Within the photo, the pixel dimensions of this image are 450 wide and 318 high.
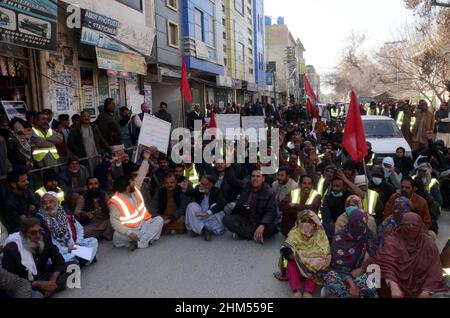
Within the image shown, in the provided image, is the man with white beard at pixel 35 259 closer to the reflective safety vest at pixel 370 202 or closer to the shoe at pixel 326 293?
the shoe at pixel 326 293

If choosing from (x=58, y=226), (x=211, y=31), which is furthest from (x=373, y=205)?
(x=211, y=31)

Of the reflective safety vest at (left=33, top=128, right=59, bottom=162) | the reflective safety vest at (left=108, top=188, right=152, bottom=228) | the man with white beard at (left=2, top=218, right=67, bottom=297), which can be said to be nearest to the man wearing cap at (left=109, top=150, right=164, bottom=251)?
the reflective safety vest at (left=108, top=188, right=152, bottom=228)

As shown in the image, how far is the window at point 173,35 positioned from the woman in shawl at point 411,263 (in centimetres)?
1413

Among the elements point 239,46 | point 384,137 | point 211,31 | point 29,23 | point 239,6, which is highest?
point 239,6

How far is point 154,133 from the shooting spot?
24.8ft

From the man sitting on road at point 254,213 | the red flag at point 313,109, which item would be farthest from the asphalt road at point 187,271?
the red flag at point 313,109

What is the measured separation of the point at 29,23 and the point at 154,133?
3.15 meters

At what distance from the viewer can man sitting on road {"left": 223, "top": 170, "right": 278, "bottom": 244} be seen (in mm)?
5828

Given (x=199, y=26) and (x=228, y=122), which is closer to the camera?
(x=228, y=122)

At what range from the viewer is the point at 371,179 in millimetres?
6512

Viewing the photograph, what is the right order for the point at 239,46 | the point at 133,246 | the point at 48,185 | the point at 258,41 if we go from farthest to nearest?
the point at 258,41 < the point at 239,46 < the point at 48,185 < the point at 133,246

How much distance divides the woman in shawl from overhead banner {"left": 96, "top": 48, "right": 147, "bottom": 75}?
27.8 ft

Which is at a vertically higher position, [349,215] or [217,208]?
[349,215]

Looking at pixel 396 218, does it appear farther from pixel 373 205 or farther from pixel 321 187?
pixel 321 187
